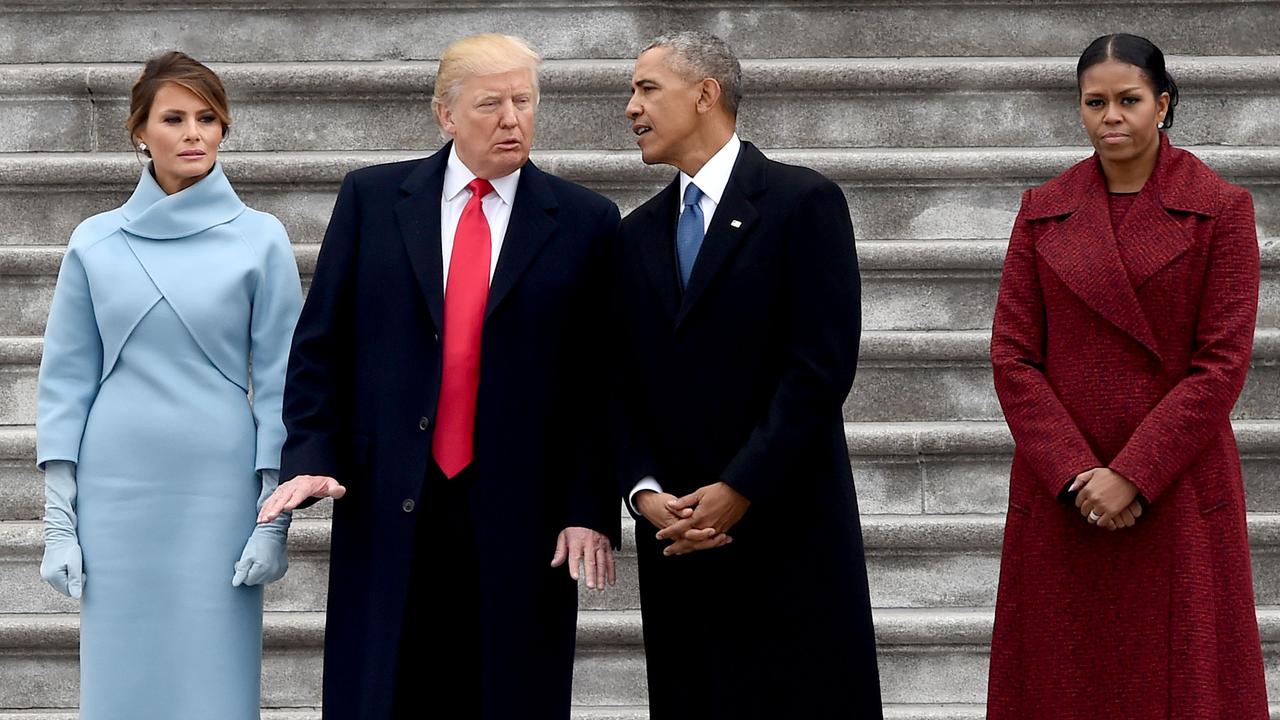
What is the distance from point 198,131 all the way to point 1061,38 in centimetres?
295

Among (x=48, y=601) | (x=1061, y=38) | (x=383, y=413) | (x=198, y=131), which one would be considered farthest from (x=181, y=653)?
(x=1061, y=38)

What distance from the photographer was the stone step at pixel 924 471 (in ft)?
15.4

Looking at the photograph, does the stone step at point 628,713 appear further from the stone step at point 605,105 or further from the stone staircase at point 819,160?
the stone step at point 605,105

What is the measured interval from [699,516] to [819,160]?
216 cm

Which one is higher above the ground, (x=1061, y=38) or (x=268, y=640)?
(x=1061, y=38)

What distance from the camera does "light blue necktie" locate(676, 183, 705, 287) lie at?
10.9ft

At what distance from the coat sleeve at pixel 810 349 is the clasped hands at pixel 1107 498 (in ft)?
1.57

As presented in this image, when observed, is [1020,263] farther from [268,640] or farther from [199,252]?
[268,640]

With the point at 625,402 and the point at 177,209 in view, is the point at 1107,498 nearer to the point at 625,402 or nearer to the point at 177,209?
the point at 625,402

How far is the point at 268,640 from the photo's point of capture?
4.57 meters

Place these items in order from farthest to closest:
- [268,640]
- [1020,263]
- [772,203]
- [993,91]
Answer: [993,91] → [268,640] → [1020,263] → [772,203]

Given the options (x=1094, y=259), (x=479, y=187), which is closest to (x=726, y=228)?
(x=479, y=187)

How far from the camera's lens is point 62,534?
3461mm

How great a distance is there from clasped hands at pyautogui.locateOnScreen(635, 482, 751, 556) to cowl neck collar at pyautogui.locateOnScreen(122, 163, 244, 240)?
1.13m
